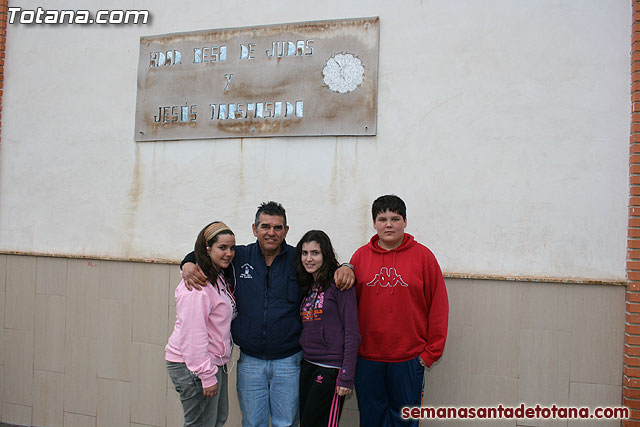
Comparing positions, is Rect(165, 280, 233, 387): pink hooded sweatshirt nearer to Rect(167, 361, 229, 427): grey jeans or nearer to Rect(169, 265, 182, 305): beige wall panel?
Rect(167, 361, 229, 427): grey jeans

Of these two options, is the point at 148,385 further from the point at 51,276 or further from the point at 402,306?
the point at 402,306

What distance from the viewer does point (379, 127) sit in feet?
13.0

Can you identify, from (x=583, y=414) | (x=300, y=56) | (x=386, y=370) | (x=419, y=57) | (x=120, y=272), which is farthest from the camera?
(x=120, y=272)

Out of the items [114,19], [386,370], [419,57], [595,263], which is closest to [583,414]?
[595,263]

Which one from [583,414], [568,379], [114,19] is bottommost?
[583,414]

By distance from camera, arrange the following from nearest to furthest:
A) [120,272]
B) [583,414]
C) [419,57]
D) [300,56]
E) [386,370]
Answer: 1. [386,370]
2. [583,414]
3. [419,57]
4. [300,56]
5. [120,272]

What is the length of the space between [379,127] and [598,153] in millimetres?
1567

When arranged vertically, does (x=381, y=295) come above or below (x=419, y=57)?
below

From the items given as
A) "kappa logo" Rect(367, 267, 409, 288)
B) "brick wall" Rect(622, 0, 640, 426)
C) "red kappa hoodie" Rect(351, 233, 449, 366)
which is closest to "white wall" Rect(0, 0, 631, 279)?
"brick wall" Rect(622, 0, 640, 426)

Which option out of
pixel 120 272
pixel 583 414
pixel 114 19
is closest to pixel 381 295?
pixel 583 414

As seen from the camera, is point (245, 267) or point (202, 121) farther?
point (202, 121)

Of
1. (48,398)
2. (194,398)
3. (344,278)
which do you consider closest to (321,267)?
(344,278)

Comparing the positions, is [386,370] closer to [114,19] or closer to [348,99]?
[348,99]

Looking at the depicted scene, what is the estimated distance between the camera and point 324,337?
119 inches
